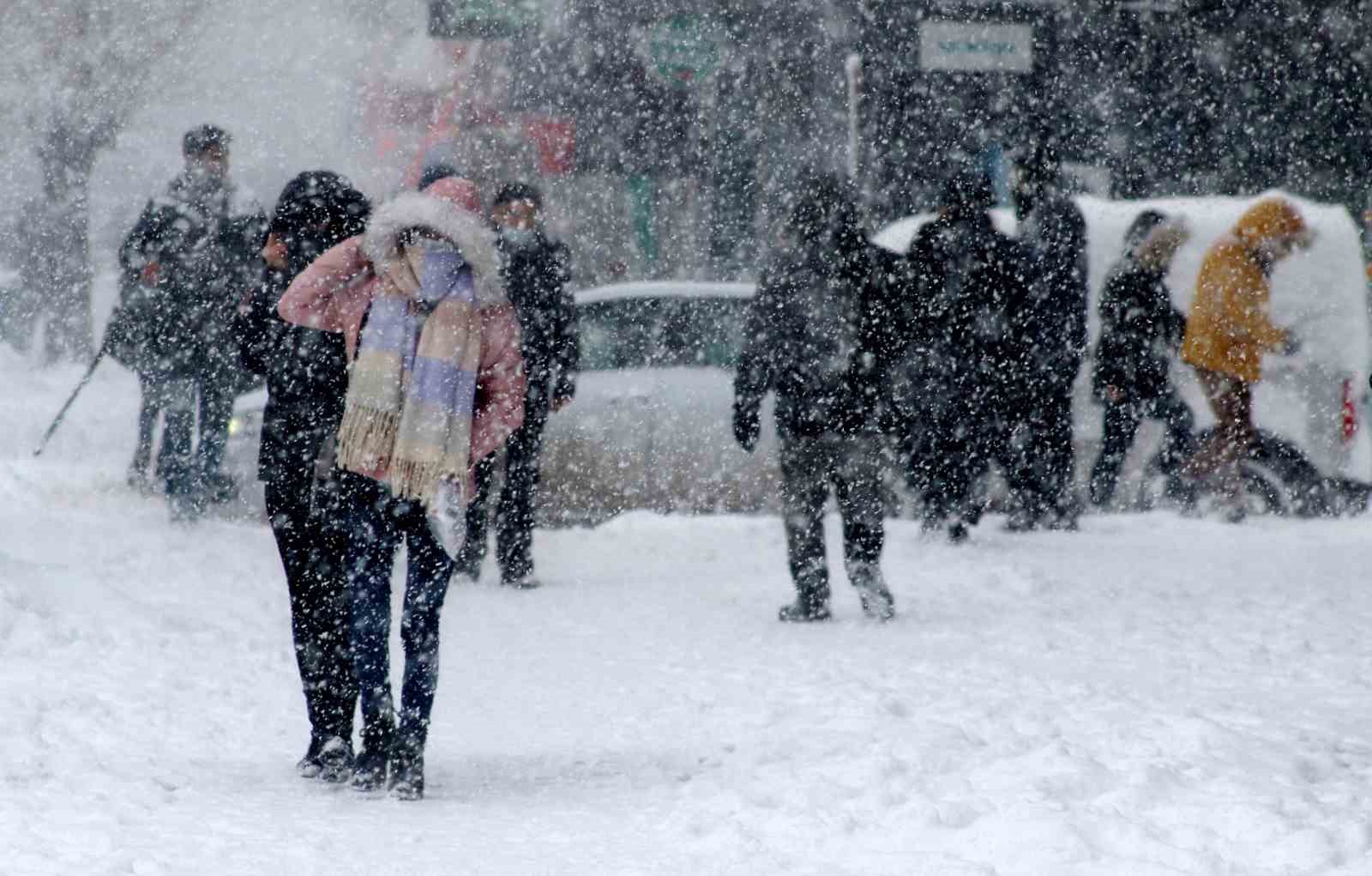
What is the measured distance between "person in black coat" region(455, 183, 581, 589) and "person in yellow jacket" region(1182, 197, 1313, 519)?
4.07 meters

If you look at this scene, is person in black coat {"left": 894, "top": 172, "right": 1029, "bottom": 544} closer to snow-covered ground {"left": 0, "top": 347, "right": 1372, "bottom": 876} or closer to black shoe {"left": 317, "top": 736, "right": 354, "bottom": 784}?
snow-covered ground {"left": 0, "top": 347, "right": 1372, "bottom": 876}

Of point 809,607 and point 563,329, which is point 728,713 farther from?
point 563,329

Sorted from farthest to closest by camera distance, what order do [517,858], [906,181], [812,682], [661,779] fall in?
[906,181] → [812,682] → [661,779] → [517,858]

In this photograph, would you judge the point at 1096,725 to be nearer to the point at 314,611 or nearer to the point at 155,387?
the point at 314,611

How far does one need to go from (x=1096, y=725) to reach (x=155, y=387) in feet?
25.4

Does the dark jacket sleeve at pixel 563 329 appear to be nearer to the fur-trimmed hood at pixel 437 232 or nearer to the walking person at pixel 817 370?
the walking person at pixel 817 370

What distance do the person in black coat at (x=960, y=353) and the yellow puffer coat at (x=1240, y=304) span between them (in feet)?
4.22

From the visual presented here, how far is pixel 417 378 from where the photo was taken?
550cm

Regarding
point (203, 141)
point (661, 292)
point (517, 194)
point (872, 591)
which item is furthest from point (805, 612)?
point (203, 141)

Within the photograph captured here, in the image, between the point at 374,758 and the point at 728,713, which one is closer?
the point at 374,758

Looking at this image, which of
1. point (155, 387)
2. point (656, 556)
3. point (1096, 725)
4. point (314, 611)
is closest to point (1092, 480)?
point (656, 556)

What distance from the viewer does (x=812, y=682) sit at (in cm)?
738

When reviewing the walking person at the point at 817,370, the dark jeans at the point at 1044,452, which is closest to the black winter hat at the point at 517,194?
the walking person at the point at 817,370

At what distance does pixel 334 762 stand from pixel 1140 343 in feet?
24.0
